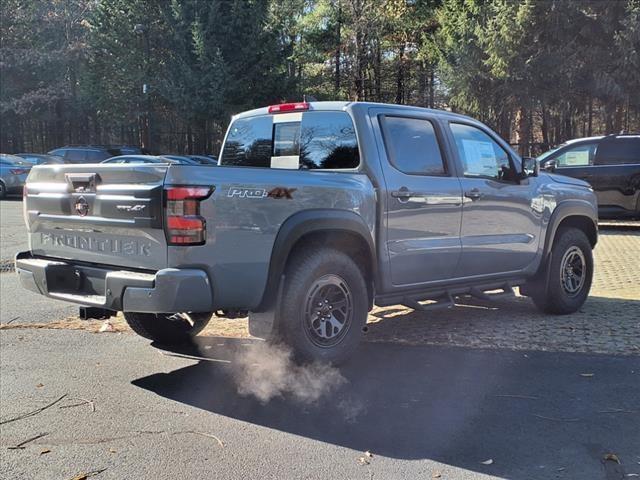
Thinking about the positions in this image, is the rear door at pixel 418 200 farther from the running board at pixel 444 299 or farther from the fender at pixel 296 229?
the fender at pixel 296 229

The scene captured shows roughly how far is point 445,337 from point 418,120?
Answer: 2062 mm

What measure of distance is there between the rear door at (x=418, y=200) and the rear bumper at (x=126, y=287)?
1.76 meters

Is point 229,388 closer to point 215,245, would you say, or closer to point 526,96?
point 215,245

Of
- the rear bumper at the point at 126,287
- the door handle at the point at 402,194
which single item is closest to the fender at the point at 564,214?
the door handle at the point at 402,194


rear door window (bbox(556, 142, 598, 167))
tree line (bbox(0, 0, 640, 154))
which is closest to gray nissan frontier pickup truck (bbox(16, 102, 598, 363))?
rear door window (bbox(556, 142, 598, 167))

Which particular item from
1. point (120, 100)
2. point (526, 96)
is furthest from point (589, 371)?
point (120, 100)

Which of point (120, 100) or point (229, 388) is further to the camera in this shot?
point (120, 100)

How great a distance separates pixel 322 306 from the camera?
4.77m

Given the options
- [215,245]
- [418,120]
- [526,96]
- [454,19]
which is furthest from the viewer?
[454,19]

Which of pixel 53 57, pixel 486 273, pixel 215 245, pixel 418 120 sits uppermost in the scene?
pixel 53 57

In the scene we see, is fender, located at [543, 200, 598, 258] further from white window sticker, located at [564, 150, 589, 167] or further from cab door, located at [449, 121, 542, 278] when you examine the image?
white window sticker, located at [564, 150, 589, 167]

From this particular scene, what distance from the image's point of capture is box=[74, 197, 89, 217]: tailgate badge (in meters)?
4.39

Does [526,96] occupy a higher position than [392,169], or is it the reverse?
[526,96]

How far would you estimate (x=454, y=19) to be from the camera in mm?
25984
